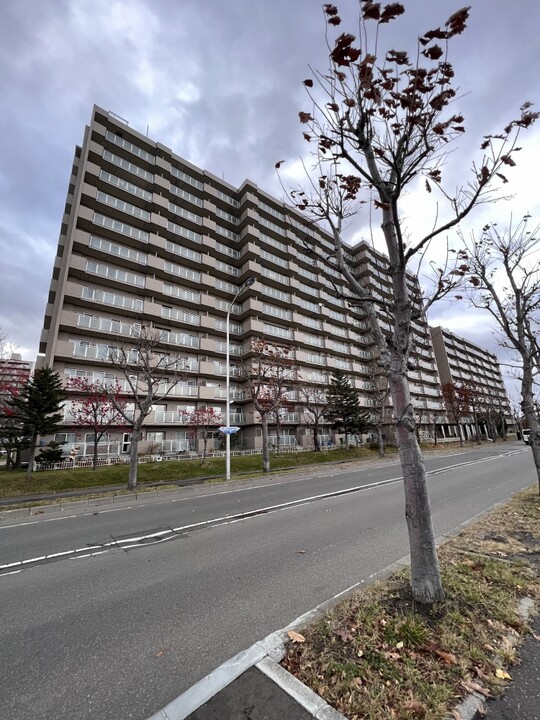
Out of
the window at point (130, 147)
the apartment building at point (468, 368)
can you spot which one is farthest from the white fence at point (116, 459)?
the apartment building at point (468, 368)

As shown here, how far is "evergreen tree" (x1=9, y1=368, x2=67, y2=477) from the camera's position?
1972cm

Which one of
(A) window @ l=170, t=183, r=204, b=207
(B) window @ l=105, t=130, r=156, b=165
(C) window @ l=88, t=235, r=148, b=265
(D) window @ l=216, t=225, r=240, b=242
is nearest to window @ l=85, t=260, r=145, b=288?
(C) window @ l=88, t=235, r=148, b=265

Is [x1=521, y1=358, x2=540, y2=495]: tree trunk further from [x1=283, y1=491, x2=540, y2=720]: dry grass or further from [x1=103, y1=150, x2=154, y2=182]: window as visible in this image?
[x1=103, y1=150, x2=154, y2=182]: window

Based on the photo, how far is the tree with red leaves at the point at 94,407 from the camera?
76.8 ft

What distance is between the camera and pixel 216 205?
4219 centimetres

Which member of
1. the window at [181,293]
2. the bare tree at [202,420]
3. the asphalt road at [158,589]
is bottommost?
the asphalt road at [158,589]

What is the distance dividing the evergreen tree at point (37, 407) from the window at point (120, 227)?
1614 cm

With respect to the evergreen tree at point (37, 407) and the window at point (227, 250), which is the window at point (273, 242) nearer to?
the window at point (227, 250)

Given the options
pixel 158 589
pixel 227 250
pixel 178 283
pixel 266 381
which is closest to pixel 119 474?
pixel 266 381

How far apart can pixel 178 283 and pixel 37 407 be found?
19.2 metres

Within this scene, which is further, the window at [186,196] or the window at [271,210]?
the window at [271,210]

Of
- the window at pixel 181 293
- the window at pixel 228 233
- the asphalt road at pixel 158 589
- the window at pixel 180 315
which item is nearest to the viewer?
the asphalt road at pixel 158 589

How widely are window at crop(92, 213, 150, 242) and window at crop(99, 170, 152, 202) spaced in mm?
3772

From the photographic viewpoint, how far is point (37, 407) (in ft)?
65.5
